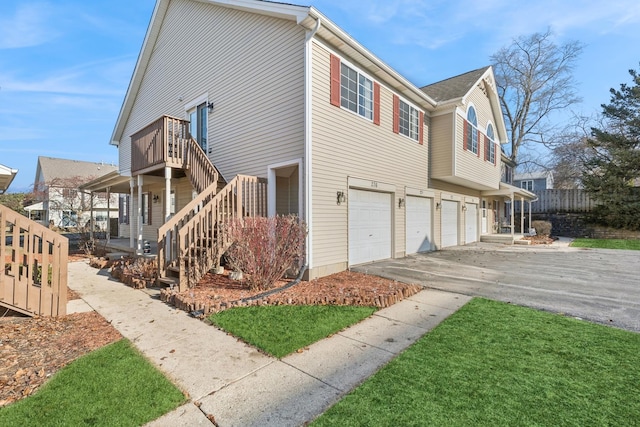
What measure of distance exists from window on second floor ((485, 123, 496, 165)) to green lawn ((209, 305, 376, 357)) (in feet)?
46.2

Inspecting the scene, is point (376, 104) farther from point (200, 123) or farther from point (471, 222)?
point (471, 222)

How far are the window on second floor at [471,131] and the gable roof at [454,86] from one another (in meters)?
1.12

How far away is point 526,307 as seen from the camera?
5.22 meters

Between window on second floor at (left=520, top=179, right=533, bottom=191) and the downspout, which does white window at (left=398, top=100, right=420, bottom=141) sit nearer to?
the downspout

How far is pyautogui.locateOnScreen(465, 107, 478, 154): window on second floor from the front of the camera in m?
12.9

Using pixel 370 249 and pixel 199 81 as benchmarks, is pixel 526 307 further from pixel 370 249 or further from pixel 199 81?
pixel 199 81

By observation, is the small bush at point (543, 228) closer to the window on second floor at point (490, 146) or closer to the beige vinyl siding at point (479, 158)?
the beige vinyl siding at point (479, 158)

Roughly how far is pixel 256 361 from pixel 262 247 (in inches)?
116

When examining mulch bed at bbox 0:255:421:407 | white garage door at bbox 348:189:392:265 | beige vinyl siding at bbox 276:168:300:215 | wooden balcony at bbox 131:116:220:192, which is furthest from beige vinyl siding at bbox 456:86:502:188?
wooden balcony at bbox 131:116:220:192

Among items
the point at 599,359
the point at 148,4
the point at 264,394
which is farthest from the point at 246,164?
the point at 148,4

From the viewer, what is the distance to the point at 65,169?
3375cm

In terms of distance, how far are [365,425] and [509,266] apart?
28.1 ft

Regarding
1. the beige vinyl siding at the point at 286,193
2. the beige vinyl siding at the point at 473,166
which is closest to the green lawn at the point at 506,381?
the beige vinyl siding at the point at 286,193

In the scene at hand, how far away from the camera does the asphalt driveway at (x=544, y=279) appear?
16.9 ft
